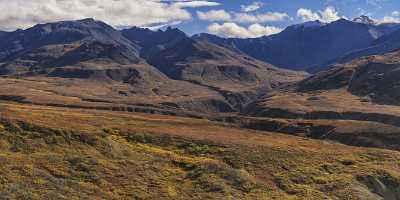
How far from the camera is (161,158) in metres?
72.4

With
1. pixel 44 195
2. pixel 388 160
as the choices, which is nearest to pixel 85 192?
pixel 44 195

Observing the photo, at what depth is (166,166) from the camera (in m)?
69.5

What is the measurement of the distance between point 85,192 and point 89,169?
635 centimetres

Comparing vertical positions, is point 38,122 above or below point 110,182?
above

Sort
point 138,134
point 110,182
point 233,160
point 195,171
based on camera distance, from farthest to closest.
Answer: point 138,134
point 233,160
point 195,171
point 110,182

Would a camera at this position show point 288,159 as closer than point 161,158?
No

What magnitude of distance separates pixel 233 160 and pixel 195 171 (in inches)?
353

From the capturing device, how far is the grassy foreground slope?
5847 centimetres

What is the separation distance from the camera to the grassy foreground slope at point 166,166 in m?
58.5

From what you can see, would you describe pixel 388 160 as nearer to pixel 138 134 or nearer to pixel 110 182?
pixel 138 134

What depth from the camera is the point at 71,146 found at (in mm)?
70625

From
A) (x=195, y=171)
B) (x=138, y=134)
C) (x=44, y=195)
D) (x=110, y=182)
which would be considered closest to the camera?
(x=44, y=195)

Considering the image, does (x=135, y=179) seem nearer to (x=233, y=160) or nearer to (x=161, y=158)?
(x=161, y=158)

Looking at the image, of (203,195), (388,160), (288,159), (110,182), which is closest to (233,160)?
(288,159)
